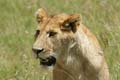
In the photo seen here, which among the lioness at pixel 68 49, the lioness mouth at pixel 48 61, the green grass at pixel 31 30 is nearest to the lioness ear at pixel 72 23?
the lioness at pixel 68 49

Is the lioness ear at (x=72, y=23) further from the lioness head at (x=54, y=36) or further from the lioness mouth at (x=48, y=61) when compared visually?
the lioness mouth at (x=48, y=61)

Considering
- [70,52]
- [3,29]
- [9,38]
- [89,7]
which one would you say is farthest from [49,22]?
[89,7]

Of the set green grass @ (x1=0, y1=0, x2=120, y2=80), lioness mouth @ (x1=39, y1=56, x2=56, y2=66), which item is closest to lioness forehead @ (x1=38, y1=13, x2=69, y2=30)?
lioness mouth @ (x1=39, y1=56, x2=56, y2=66)

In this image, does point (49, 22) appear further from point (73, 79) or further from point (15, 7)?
point (15, 7)

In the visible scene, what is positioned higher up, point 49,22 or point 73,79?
point 49,22

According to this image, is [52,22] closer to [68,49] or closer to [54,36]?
[54,36]

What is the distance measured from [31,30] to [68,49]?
3345mm

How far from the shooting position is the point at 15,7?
10234 millimetres

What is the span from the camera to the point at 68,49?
217 inches

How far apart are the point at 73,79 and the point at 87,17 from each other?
3.76 metres

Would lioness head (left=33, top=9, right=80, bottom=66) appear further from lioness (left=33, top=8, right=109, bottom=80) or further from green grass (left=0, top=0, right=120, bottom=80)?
green grass (left=0, top=0, right=120, bottom=80)

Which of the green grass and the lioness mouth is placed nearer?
the lioness mouth

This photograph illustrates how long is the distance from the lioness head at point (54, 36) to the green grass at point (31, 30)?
1.61ft

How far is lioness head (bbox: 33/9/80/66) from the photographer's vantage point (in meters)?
5.33
